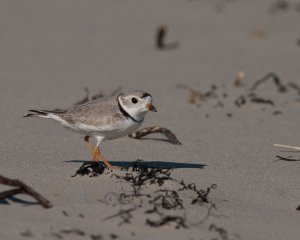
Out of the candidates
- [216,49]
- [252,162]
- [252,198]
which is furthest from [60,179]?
[216,49]

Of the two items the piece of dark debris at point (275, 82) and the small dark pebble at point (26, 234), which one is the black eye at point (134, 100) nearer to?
the small dark pebble at point (26, 234)

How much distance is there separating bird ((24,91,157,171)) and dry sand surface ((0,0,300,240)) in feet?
1.00

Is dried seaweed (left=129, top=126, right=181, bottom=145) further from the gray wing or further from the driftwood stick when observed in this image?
the driftwood stick

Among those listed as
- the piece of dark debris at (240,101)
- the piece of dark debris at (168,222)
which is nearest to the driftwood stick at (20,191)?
the piece of dark debris at (168,222)

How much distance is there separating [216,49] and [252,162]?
16.4 feet

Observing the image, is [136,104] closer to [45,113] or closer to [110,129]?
[110,129]

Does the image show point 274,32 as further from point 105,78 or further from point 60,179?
point 60,179

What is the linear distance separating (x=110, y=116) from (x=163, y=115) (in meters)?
2.48

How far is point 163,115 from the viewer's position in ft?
27.1

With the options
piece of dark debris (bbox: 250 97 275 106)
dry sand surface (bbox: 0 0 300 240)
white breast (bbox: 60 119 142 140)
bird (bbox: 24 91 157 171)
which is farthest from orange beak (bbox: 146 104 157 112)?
piece of dark debris (bbox: 250 97 275 106)

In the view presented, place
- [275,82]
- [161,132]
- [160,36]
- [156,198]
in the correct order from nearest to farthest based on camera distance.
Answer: [156,198] < [161,132] < [275,82] < [160,36]

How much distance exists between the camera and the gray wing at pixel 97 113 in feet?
19.1

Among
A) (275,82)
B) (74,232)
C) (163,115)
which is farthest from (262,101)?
(74,232)

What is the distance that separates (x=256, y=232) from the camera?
479 cm
